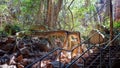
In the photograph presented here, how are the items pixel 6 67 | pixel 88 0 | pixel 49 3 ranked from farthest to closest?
pixel 88 0, pixel 49 3, pixel 6 67

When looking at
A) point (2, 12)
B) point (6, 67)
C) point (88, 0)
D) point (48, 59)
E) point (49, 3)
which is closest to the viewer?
point (6, 67)

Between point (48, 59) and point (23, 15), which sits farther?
point (23, 15)

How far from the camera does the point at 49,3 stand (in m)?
13.8

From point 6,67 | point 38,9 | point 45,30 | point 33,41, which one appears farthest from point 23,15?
point 6,67

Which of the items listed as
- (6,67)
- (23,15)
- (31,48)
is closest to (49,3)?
(31,48)

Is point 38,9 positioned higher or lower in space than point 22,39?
higher

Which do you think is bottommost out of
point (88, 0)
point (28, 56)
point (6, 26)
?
point (28, 56)

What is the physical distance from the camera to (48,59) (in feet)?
36.3

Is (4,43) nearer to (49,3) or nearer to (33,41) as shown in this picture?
(33,41)

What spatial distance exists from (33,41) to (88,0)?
6.46 metres

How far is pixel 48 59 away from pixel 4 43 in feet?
10.7

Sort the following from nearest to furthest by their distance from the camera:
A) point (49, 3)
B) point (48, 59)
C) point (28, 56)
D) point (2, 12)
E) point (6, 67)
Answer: point (6, 67)
point (48, 59)
point (28, 56)
point (49, 3)
point (2, 12)

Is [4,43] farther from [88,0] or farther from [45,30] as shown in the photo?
[88,0]

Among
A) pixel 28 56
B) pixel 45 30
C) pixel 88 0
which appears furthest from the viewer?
pixel 88 0
